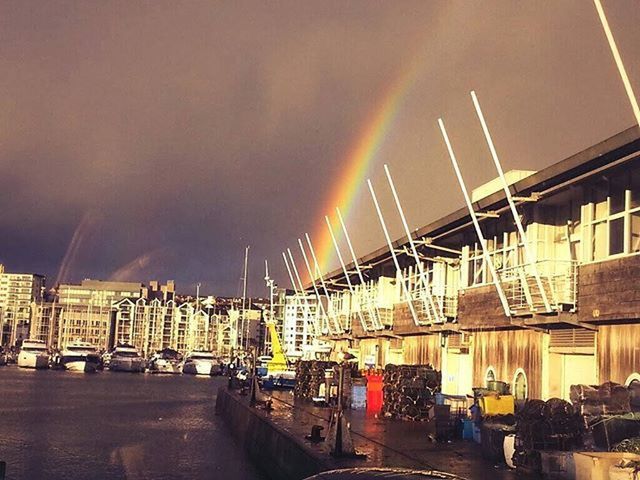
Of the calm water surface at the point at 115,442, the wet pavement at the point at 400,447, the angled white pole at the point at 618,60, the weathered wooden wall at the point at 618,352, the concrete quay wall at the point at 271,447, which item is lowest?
the calm water surface at the point at 115,442

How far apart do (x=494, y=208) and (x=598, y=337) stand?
8379mm

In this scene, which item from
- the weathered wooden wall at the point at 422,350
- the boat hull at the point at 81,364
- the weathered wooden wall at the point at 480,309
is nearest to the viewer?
the weathered wooden wall at the point at 480,309

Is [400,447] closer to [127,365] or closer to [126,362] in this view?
[126,362]

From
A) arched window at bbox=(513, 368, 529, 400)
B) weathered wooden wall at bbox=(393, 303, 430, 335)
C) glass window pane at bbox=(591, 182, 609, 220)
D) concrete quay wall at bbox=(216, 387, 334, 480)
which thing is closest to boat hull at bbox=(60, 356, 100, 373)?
concrete quay wall at bbox=(216, 387, 334, 480)

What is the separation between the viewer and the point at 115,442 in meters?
41.3

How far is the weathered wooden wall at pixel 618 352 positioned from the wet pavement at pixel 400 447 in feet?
14.3

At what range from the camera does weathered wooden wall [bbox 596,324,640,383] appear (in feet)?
79.2

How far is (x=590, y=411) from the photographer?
22016 mm

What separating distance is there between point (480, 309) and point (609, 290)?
1038 cm

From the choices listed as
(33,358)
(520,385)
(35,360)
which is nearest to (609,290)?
(520,385)

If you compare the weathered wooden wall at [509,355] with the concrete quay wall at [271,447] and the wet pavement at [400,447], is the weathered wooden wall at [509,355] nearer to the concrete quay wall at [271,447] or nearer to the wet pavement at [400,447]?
the wet pavement at [400,447]

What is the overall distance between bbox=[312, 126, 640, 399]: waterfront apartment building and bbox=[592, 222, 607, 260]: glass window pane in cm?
3

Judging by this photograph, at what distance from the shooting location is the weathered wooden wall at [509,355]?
99.0 ft

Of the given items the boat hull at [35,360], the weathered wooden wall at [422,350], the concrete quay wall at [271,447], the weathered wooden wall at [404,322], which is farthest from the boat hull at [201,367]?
the weathered wooden wall at [422,350]
